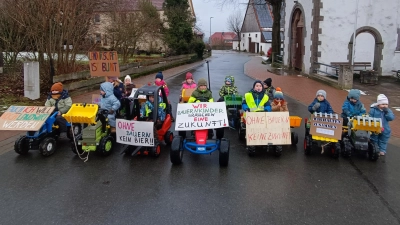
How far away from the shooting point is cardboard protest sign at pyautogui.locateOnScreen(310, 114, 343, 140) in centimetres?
662

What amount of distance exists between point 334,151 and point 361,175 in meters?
0.84

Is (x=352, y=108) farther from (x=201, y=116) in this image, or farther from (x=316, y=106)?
(x=201, y=116)

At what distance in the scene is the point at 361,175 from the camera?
5.98m

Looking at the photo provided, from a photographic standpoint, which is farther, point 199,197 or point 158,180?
point 158,180

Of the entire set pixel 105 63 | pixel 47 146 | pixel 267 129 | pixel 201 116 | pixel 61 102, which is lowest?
pixel 47 146

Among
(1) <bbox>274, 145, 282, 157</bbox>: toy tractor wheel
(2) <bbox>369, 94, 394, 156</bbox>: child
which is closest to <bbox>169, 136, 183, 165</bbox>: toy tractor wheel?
(1) <bbox>274, 145, 282, 157</bbox>: toy tractor wheel

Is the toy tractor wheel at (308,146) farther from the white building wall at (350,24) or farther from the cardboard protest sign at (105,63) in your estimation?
the white building wall at (350,24)

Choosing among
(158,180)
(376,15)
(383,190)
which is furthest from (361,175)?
(376,15)

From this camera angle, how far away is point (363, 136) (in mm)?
6641

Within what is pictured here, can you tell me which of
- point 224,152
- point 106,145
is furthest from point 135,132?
point 224,152

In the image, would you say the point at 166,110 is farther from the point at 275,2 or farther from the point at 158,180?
the point at 275,2

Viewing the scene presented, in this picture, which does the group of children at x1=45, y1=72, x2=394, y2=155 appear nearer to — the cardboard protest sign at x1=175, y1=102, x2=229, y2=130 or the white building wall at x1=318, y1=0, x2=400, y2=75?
the cardboard protest sign at x1=175, y1=102, x2=229, y2=130

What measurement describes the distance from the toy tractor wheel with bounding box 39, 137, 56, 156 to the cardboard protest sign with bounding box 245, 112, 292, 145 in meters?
3.91

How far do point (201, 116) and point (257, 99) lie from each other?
59.9 inches
